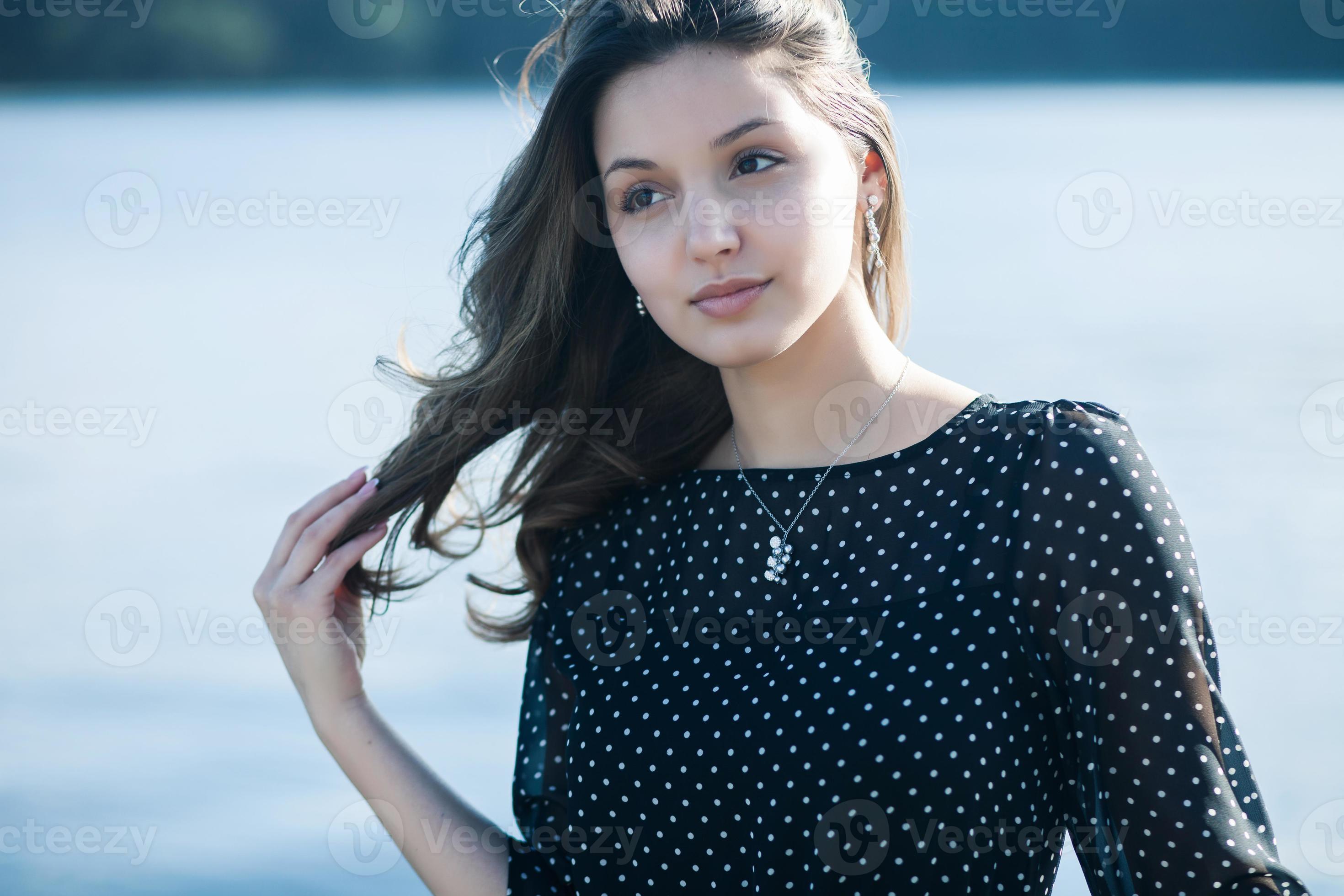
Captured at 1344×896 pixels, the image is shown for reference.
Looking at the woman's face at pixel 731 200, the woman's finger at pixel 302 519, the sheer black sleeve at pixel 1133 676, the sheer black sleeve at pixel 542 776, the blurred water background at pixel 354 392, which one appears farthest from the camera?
the blurred water background at pixel 354 392

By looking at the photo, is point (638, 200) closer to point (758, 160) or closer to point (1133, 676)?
point (758, 160)

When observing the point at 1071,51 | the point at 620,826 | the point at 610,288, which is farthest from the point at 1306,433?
the point at 1071,51

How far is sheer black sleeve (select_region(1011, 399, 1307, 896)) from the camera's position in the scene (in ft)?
4.08

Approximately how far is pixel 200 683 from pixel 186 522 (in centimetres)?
111

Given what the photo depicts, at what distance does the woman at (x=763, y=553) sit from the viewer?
1.30 m

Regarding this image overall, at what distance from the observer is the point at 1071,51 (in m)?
12.9

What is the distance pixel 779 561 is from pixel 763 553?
0.04m

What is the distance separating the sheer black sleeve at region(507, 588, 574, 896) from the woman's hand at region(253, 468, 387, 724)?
9.8 inches

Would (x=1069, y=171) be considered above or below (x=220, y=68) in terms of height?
below

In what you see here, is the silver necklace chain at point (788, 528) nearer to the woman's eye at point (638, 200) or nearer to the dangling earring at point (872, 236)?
the dangling earring at point (872, 236)

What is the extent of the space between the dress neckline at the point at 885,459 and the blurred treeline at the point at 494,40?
10992mm

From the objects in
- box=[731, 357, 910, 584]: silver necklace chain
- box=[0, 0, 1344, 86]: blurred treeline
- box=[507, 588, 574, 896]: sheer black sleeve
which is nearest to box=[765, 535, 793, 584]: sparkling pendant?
box=[731, 357, 910, 584]: silver necklace chain

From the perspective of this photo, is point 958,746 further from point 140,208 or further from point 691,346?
point 140,208

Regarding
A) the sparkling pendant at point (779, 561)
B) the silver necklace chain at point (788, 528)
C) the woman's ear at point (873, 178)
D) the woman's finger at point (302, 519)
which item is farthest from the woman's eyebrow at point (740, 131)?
the woman's finger at point (302, 519)
